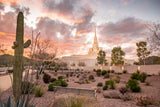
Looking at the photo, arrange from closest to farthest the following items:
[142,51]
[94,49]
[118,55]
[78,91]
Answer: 1. [78,91]
2. [142,51]
3. [118,55]
4. [94,49]

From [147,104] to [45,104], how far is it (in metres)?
5.59

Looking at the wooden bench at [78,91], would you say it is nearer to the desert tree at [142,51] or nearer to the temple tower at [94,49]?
the desert tree at [142,51]

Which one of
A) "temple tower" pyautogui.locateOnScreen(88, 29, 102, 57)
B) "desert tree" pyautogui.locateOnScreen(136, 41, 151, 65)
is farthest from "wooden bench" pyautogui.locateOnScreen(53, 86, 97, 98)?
"temple tower" pyautogui.locateOnScreen(88, 29, 102, 57)

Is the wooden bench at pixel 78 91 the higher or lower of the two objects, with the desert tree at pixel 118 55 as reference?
lower

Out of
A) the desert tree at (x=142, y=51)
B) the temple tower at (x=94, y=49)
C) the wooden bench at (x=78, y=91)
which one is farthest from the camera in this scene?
the temple tower at (x=94, y=49)

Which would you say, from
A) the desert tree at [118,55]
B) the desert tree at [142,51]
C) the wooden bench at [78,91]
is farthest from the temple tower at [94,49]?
the wooden bench at [78,91]

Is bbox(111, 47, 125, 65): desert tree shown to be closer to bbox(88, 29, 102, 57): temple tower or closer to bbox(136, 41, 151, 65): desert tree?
bbox(136, 41, 151, 65): desert tree

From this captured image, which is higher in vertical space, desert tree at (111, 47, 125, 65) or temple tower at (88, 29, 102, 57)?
temple tower at (88, 29, 102, 57)

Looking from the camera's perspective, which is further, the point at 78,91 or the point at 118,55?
the point at 118,55

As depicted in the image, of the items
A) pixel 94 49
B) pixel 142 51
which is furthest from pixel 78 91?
pixel 94 49

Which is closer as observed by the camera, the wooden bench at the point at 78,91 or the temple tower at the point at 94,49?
the wooden bench at the point at 78,91

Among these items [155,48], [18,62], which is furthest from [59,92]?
[155,48]

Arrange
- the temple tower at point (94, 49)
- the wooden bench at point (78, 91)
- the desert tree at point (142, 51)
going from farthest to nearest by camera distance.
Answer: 1. the temple tower at point (94, 49)
2. the desert tree at point (142, 51)
3. the wooden bench at point (78, 91)

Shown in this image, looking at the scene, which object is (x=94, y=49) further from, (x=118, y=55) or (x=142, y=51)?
(x=142, y=51)
